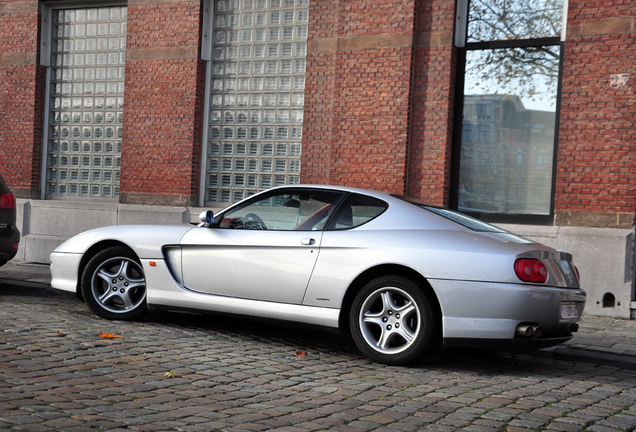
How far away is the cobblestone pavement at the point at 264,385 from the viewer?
12.6ft

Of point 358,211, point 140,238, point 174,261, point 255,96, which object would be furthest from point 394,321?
point 255,96

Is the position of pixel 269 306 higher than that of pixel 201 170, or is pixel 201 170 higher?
pixel 201 170

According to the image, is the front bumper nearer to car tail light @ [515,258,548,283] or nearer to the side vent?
the side vent

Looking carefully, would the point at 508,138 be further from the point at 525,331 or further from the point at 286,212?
the point at 525,331

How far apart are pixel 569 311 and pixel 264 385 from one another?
251 cm

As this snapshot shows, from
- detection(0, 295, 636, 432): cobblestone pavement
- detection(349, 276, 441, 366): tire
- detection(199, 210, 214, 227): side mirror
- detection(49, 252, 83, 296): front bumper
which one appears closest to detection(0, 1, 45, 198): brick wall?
detection(49, 252, 83, 296): front bumper

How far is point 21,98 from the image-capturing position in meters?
13.7

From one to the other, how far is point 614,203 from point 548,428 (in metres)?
6.43

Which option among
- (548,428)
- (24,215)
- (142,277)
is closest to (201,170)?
(24,215)

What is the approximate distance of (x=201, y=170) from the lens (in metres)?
12.6

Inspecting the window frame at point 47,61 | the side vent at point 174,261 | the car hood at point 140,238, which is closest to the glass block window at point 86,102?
the window frame at point 47,61

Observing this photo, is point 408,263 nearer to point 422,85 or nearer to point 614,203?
point 614,203

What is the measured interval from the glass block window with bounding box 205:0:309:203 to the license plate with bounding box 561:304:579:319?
7.08 metres

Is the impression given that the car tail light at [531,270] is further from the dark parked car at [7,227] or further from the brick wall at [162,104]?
the brick wall at [162,104]
